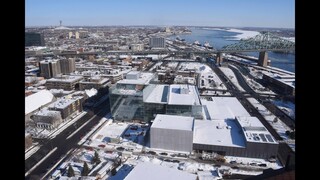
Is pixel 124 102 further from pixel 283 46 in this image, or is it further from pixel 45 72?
pixel 283 46

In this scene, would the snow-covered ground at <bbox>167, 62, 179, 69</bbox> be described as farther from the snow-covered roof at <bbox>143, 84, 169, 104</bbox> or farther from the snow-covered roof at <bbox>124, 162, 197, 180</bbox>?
the snow-covered roof at <bbox>124, 162, 197, 180</bbox>

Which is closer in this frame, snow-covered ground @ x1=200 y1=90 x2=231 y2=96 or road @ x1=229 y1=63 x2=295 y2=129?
road @ x1=229 y1=63 x2=295 y2=129

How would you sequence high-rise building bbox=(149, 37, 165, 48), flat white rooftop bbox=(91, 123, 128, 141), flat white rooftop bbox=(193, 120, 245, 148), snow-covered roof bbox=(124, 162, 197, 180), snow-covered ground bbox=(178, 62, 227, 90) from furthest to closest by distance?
high-rise building bbox=(149, 37, 165, 48)
snow-covered ground bbox=(178, 62, 227, 90)
flat white rooftop bbox=(91, 123, 128, 141)
flat white rooftop bbox=(193, 120, 245, 148)
snow-covered roof bbox=(124, 162, 197, 180)

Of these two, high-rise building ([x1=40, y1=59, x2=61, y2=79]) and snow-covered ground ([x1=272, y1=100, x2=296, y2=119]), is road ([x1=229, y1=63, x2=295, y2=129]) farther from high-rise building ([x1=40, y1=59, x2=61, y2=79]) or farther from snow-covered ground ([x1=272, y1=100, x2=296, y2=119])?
high-rise building ([x1=40, y1=59, x2=61, y2=79])

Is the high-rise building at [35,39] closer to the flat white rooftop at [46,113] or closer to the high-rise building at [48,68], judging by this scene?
the high-rise building at [48,68]

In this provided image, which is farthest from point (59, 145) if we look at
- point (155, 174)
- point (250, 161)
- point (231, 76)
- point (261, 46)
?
point (261, 46)

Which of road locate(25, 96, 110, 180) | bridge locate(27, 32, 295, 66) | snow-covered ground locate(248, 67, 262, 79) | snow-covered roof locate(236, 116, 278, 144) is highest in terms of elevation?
bridge locate(27, 32, 295, 66)

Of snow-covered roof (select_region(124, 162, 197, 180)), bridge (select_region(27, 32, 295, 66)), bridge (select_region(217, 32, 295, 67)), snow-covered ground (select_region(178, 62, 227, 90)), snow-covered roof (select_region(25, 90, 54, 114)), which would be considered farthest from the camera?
bridge (select_region(217, 32, 295, 67))

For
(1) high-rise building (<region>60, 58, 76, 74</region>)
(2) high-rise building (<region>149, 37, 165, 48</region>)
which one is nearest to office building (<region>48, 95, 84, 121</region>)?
(1) high-rise building (<region>60, 58, 76, 74</region>)

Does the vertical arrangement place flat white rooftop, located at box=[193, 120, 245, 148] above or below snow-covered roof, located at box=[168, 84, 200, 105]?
below

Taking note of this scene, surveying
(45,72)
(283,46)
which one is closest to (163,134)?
(45,72)
